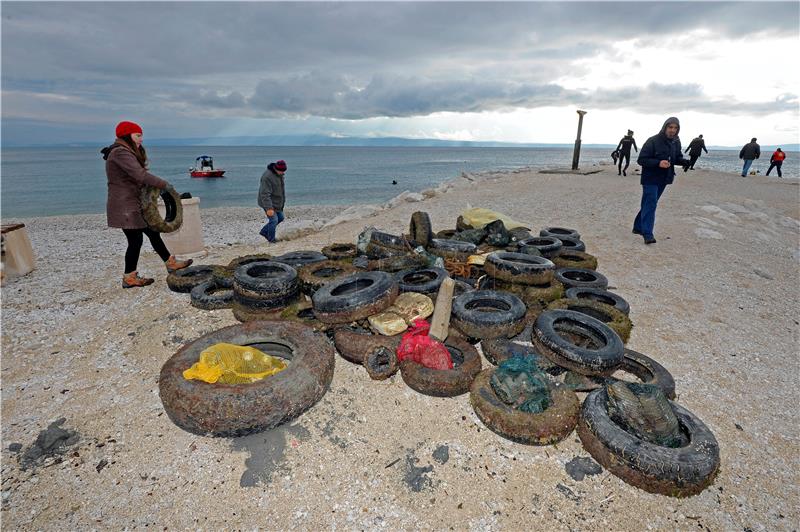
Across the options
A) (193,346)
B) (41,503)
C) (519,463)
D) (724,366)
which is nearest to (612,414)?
(519,463)

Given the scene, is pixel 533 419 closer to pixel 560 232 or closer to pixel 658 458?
pixel 658 458

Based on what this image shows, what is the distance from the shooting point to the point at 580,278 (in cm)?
668

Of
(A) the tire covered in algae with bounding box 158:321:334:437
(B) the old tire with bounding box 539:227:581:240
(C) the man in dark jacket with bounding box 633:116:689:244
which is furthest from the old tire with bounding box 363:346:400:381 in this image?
(C) the man in dark jacket with bounding box 633:116:689:244

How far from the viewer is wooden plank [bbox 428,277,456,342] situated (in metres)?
4.58

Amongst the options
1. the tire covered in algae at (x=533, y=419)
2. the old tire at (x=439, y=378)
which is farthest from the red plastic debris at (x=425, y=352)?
the tire covered in algae at (x=533, y=419)

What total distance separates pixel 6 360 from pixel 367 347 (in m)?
4.64

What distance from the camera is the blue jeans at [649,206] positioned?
347 inches

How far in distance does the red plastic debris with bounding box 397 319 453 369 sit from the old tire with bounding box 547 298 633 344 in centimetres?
196

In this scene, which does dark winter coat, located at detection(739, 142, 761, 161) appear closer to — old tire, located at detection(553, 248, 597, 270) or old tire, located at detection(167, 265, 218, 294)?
old tire, located at detection(553, 248, 597, 270)

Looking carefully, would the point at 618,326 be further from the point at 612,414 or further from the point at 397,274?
the point at 397,274

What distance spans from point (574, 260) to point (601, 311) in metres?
2.18

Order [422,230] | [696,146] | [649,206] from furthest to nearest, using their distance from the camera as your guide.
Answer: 1. [696,146]
2. [649,206]
3. [422,230]

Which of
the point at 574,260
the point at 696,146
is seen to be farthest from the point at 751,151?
the point at 574,260

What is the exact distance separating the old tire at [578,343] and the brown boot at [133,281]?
264 inches
